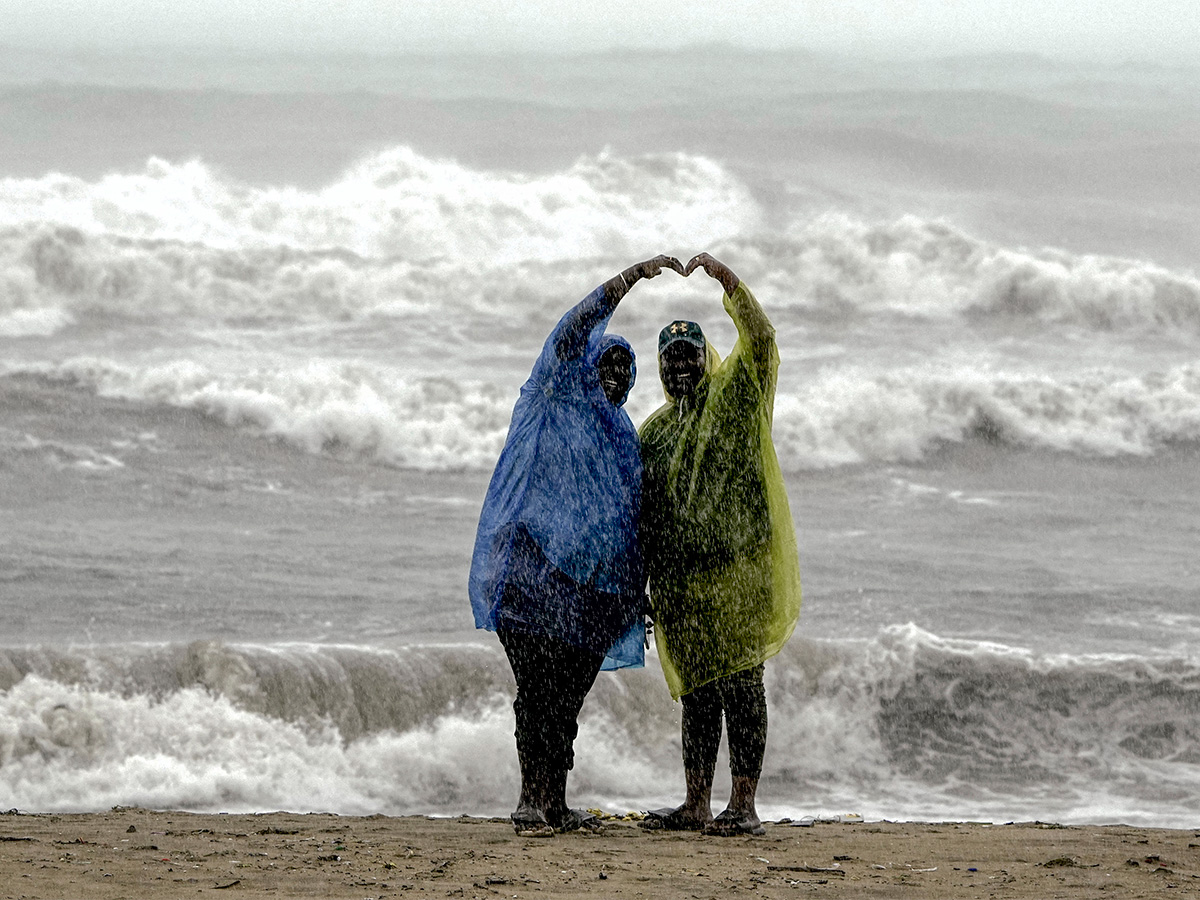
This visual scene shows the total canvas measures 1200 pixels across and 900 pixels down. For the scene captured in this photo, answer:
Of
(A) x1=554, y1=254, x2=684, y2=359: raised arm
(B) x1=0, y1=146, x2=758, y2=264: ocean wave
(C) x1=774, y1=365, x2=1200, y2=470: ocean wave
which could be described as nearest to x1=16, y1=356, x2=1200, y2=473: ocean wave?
(C) x1=774, y1=365, x2=1200, y2=470: ocean wave

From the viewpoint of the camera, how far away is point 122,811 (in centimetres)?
505

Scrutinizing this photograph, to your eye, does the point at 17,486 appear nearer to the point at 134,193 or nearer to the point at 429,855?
the point at 429,855

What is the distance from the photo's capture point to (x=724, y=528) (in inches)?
169

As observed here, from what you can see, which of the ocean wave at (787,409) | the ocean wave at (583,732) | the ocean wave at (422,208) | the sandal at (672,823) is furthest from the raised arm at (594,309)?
the ocean wave at (422,208)

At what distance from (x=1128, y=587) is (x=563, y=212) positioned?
14.1 m

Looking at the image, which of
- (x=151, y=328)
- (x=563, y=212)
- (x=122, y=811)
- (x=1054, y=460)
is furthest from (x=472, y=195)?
(x=122, y=811)

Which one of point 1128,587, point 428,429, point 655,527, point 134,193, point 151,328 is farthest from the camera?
point 134,193

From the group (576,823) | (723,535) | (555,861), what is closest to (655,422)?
(723,535)

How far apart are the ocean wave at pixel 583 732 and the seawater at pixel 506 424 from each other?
0.02 meters

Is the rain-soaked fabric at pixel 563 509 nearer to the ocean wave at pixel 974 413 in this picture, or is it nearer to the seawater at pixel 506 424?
the seawater at pixel 506 424

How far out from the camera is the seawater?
6.63m

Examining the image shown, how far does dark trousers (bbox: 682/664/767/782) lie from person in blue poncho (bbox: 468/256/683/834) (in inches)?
12.7

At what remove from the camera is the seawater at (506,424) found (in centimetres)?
663

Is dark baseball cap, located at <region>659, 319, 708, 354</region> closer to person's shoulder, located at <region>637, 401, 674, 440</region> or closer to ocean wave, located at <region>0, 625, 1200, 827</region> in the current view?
person's shoulder, located at <region>637, 401, 674, 440</region>
